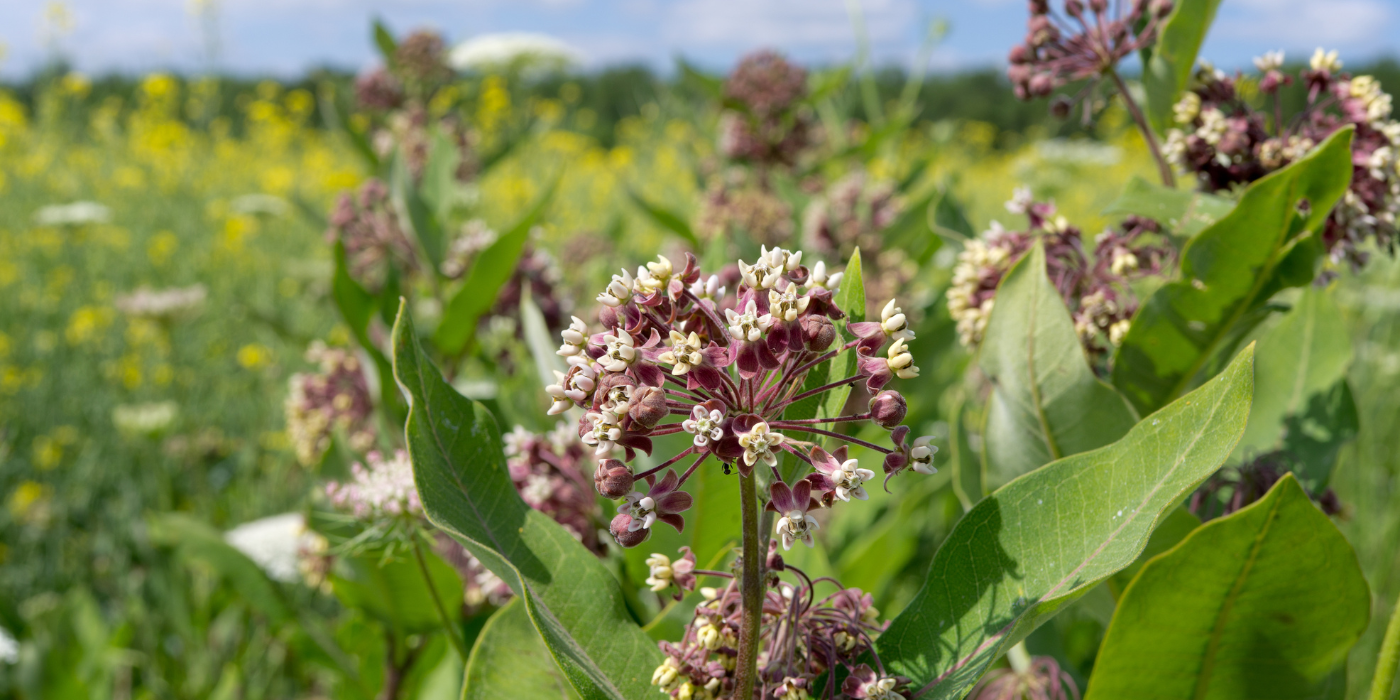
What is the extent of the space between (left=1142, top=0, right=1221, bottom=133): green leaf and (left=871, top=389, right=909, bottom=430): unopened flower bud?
0.69 meters

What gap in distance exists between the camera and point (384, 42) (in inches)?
98.8

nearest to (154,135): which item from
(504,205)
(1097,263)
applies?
(504,205)

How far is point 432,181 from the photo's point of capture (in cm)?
191

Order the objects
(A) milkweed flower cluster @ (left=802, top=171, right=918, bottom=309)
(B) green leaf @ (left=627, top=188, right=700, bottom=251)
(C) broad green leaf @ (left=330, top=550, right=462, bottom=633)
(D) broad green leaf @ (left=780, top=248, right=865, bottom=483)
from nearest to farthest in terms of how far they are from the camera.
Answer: (D) broad green leaf @ (left=780, top=248, right=865, bottom=483) < (C) broad green leaf @ (left=330, top=550, right=462, bottom=633) < (B) green leaf @ (left=627, top=188, right=700, bottom=251) < (A) milkweed flower cluster @ (left=802, top=171, right=918, bottom=309)

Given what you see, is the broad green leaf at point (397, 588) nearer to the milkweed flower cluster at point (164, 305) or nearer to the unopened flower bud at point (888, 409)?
the unopened flower bud at point (888, 409)

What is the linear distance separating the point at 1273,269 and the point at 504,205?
7530 millimetres

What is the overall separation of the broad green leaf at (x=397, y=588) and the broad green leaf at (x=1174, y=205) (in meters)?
1.01

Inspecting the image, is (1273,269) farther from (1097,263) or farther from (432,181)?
(432,181)

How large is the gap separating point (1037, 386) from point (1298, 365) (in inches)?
20.2

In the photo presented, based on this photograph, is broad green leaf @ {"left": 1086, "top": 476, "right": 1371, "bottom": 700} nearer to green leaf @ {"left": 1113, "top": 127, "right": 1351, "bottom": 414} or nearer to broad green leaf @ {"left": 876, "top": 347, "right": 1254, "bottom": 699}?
broad green leaf @ {"left": 876, "top": 347, "right": 1254, "bottom": 699}

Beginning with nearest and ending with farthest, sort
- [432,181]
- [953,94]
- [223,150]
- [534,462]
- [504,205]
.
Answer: [534,462], [432,181], [504,205], [223,150], [953,94]

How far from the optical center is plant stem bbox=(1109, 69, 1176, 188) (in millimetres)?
1138

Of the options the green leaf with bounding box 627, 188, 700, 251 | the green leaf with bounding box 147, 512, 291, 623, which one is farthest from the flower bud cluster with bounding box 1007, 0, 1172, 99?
the green leaf with bounding box 147, 512, 291, 623

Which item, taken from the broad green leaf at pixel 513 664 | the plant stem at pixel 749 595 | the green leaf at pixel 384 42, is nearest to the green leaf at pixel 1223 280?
the plant stem at pixel 749 595
